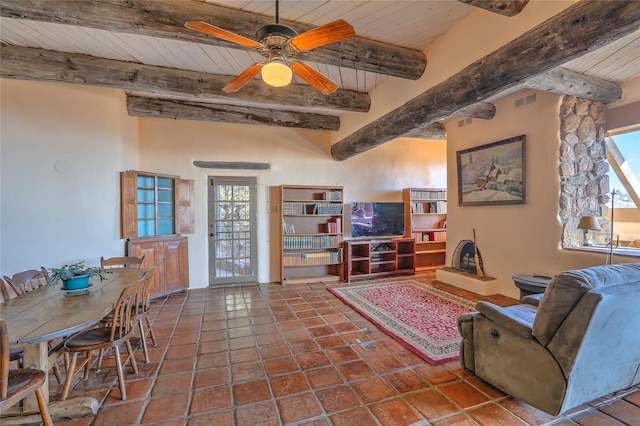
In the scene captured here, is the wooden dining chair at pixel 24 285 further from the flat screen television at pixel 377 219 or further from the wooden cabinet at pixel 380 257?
the flat screen television at pixel 377 219

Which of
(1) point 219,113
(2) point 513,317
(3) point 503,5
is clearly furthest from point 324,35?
(1) point 219,113

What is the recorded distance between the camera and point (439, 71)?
9.20ft

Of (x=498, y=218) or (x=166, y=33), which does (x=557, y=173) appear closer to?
(x=498, y=218)

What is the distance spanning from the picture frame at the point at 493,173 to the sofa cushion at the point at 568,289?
2418mm

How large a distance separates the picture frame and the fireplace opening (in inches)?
28.0

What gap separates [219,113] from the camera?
473cm

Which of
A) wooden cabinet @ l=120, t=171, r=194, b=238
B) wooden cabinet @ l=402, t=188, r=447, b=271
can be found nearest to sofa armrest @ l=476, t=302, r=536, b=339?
wooden cabinet @ l=402, t=188, r=447, b=271

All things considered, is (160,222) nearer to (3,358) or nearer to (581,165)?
(3,358)

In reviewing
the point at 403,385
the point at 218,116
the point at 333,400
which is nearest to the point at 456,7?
the point at 403,385

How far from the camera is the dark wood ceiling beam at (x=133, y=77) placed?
296 cm

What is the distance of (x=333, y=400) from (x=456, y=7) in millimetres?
3217

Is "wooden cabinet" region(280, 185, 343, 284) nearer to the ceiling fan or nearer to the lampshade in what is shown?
the ceiling fan

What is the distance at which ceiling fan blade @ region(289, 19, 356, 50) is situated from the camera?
5.69 ft

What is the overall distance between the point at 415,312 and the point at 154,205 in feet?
13.7
